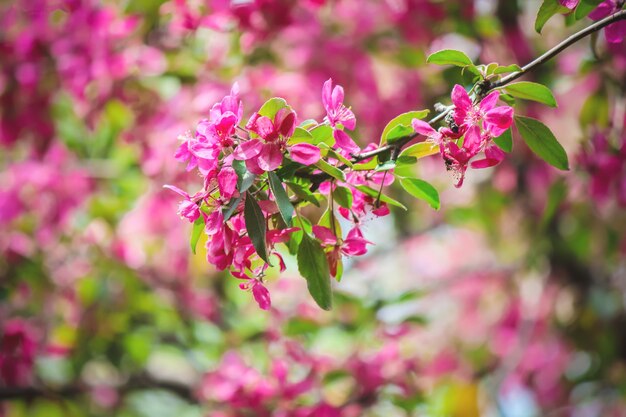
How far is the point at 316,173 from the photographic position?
715mm

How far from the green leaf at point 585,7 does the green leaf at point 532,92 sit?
0.46 ft

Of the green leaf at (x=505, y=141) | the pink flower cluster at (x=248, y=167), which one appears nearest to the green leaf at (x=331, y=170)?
the pink flower cluster at (x=248, y=167)

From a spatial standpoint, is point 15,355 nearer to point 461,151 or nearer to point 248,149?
point 248,149

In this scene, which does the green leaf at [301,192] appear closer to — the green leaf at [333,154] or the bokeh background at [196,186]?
the green leaf at [333,154]

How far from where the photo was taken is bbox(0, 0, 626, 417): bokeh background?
5.23 feet

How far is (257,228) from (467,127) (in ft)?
0.81

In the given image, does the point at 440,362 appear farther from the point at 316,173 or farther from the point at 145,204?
the point at 316,173

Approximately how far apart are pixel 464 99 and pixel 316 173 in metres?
0.18

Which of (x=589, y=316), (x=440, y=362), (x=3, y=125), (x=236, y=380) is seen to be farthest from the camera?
(x=440, y=362)

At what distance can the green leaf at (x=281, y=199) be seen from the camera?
2.07ft

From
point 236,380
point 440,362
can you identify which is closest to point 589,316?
point 440,362

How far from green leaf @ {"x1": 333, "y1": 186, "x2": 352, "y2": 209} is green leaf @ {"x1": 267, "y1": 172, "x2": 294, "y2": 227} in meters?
0.10

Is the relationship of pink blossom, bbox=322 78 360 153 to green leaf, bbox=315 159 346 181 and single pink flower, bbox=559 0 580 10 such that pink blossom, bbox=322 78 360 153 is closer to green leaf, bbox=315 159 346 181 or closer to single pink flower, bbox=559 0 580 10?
green leaf, bbox=315 159 346 181

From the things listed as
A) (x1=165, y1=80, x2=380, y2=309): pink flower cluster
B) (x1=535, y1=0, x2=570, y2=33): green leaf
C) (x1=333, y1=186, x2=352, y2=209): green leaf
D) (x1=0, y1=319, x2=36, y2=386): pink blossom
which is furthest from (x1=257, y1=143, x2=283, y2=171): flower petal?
(x1=0, y1=319, x2=36, y2=386): pink blossom
